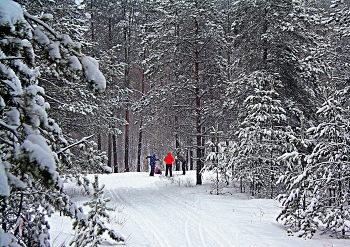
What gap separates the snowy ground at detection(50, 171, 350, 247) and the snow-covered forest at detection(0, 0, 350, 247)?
0.51 metres

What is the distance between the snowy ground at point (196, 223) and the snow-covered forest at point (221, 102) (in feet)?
1.67

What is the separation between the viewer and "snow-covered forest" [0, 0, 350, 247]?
2410 mm

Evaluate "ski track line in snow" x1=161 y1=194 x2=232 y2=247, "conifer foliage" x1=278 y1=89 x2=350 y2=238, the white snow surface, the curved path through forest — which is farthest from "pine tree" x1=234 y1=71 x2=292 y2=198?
the white snow surface

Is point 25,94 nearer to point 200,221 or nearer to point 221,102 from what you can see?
point 200,221

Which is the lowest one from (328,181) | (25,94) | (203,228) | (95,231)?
(203,228)

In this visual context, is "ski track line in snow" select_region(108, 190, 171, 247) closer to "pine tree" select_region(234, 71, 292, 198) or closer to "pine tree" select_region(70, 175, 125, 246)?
"pine tree" select_region(70, 175, 125, 246)

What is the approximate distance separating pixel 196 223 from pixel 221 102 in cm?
873

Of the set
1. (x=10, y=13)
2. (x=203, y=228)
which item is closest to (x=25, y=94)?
(x=10, y=13)

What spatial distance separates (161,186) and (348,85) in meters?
9.98

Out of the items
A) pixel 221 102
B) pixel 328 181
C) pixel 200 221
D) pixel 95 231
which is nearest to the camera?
pixel 95 231

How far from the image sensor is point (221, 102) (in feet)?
52.0

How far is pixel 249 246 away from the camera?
632 centimetres

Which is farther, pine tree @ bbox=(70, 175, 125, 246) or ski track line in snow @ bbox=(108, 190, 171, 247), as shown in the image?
ski track line in snow @ bbox=(108, 190, 171, 247)

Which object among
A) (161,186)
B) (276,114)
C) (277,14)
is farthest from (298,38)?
(161,186)
